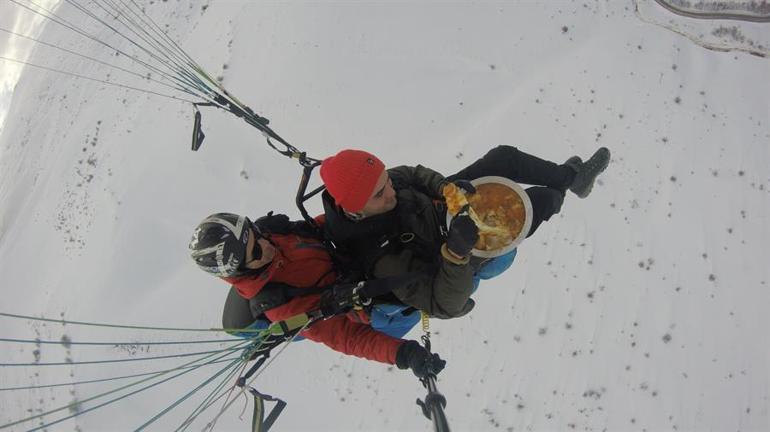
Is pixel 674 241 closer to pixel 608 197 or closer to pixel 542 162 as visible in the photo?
pixel 608 197

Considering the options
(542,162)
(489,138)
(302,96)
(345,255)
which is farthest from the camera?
(302,96)

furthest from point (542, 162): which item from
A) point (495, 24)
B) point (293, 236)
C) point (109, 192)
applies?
point (109, 192)

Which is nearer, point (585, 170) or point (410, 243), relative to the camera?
point (410, 243)

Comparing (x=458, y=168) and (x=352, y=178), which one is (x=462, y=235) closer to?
(x=352, y=178)

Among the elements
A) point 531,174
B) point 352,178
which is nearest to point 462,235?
point 352,178

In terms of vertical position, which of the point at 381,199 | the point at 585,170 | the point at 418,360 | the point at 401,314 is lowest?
the point at 418,360
